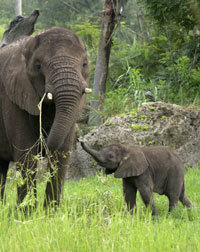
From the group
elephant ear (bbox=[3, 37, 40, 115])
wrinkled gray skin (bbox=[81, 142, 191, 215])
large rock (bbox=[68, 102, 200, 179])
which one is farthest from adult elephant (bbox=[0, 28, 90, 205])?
large rock (bbox=[68, 102, 200, 179])

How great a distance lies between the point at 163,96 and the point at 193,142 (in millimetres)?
2849

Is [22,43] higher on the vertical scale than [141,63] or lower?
lower

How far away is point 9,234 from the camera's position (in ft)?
14.6

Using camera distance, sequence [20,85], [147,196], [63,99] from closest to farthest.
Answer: [63,99], [20,85], [147,196]

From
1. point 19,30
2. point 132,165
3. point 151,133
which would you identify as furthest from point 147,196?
point 19,30

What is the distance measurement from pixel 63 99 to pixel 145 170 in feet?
6.02

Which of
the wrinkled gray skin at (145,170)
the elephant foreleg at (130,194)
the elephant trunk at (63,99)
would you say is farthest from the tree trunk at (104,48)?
the elephant trunk at (63,99)

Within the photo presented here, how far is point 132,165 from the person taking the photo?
258 inches

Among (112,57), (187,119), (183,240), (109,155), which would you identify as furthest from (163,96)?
(183,240)

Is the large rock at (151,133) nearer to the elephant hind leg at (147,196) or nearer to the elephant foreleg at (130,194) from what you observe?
the elephant foreleg at (130,194)

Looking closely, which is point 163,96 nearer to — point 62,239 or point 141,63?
point 141,63

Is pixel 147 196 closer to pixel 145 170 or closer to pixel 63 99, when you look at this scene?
pixel 145 170

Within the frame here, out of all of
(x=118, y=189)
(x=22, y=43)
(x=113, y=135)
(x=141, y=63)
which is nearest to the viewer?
(x=22, y=43)

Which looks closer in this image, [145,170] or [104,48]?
[145,170]
